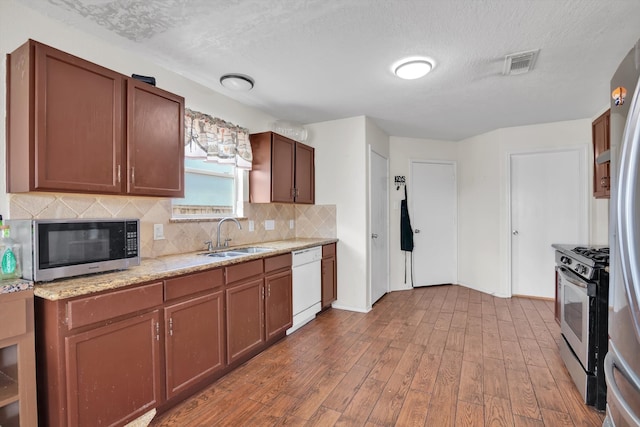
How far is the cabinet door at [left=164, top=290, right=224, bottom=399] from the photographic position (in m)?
1.87

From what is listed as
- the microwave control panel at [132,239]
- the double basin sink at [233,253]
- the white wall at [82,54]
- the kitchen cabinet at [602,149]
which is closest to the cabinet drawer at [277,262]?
the double basin sink at [233,253]

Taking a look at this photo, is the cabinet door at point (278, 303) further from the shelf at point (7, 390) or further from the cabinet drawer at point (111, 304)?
the shelf at point (7, 390)

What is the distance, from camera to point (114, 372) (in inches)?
62.8

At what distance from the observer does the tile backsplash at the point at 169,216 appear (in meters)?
1.81

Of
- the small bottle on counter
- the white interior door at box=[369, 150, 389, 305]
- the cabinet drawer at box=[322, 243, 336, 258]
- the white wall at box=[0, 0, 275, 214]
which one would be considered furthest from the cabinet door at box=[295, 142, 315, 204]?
the small bottle on counter

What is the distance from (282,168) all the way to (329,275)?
1.36 metres

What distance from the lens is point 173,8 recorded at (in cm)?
177

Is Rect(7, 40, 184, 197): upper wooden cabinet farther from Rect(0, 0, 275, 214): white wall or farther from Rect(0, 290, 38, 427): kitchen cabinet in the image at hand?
Rect(0, 290, 38, 427): kitchen cabinet

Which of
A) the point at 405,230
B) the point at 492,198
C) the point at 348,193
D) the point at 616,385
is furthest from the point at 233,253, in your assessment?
the point at 492,198

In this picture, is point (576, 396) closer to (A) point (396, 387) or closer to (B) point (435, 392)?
(B) point (435, 392)

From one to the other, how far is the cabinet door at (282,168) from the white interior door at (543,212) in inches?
120

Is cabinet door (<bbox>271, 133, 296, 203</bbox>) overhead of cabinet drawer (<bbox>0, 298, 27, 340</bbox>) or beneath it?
overhead

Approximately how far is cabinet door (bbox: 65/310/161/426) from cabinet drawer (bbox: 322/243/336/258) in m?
2.06

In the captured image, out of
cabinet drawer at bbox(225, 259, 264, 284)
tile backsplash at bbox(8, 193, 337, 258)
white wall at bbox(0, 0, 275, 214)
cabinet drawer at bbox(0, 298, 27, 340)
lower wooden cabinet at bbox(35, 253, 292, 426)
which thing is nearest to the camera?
cabinet drawer at bbox(0, 298, 27, 340)
